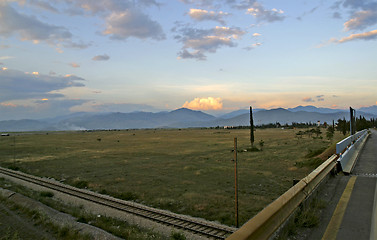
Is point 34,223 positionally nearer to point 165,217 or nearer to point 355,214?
point 165,217

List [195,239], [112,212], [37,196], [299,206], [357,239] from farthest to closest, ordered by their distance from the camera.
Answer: [37,196]
[112,212]
[195,239]
[299,206]
[357,239]

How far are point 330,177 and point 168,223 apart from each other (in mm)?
7116

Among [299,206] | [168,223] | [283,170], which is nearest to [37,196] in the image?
[168,223]

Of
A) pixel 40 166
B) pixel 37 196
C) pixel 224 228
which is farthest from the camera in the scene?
pixel 40 166

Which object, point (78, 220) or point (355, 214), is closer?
point (355, 214)

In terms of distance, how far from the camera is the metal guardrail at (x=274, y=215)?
350cm

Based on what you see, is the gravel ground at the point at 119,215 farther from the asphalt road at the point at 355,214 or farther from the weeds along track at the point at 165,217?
the asphalt road at the point at 355,214

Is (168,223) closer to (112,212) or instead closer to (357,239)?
(112,212)

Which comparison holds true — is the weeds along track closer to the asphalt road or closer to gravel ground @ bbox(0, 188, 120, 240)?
gravel ground @ bbox(0, 188, 120, 240)

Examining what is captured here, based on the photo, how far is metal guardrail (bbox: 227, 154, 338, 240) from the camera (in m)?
3.50

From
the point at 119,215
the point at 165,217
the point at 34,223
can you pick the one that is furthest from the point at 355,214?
the point at 34,223

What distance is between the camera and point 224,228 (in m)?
10.0

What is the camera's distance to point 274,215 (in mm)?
4211

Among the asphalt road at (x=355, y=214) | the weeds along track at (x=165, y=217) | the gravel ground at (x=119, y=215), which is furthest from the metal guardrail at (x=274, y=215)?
the gravel ground at (x=119, y=215)
